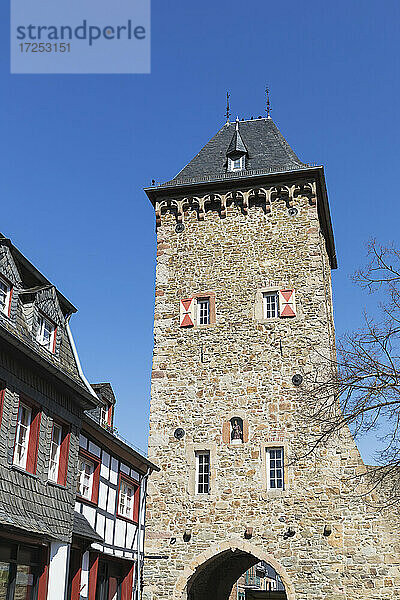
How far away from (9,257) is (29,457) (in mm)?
3352

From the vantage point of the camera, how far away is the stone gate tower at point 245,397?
18703 millimetres

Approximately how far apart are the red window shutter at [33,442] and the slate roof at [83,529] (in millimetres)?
2063

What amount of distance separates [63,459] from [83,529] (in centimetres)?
163

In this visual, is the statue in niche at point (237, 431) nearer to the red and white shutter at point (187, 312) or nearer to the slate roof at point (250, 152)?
the red and white shutter at point (187, 312)

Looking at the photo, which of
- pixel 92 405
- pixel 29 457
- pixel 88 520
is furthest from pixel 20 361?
pixel 88 520

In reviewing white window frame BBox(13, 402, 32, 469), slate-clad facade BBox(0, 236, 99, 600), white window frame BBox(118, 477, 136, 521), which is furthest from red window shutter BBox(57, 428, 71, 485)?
white window frame BBox(118, 477, 136, 521)

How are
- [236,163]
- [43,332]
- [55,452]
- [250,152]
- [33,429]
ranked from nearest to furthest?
[33,429], [55,452], [43,332], [236,163], [250,152]

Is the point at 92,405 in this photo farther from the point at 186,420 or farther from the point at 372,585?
the point at 372,585

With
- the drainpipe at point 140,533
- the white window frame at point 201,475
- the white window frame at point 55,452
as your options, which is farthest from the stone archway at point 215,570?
the white window frame at point 55,452

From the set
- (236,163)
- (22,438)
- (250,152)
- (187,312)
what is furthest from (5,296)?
(250,152)

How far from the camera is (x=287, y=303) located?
837 inches

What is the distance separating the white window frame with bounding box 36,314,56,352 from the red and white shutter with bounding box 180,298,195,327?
8.94m

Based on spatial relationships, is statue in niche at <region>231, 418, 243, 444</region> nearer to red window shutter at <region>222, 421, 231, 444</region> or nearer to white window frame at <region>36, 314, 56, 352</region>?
red window shutter at <region>222, 421, 231, 444</region>

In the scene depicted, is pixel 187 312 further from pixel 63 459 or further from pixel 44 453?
pixel 44 453
